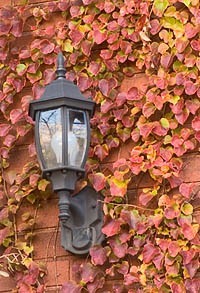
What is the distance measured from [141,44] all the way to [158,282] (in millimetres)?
1053

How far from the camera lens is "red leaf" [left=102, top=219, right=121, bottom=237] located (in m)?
3.59

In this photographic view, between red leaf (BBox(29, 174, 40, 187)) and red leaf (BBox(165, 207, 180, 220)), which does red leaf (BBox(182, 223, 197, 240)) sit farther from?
red leaf (BBox(29, 174, 40, 187))

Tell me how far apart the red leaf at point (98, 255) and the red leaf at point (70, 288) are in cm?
13

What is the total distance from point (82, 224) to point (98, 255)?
17 centimetres

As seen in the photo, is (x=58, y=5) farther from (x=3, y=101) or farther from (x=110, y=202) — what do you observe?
(x=110, y=202)

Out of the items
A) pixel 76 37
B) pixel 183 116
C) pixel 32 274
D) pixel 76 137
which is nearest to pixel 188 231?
pixel 183 116

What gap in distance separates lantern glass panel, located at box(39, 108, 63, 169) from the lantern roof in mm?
29

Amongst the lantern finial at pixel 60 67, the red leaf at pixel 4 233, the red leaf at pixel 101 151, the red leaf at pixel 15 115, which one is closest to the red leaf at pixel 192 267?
the red leaf at pixel 101 151

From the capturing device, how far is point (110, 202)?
12.0 ft

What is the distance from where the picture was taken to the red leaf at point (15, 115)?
3.88m

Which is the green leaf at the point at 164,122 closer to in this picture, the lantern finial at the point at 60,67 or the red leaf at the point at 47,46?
the lantern finial at the point at 60,67

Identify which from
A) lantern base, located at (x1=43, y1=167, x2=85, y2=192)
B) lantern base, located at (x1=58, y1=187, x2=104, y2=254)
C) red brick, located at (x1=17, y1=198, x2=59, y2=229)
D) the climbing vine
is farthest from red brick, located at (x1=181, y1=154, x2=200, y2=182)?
red brick, located at (x1=17, y1=198, x2=59, y2=229)

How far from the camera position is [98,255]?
11.8 ft

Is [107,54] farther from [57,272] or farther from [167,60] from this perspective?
[57,272]
